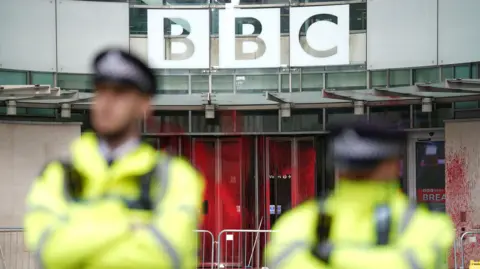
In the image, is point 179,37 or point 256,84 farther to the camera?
point 256,84

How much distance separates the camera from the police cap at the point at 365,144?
2574 millimetres

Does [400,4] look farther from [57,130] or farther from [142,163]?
[142,163]

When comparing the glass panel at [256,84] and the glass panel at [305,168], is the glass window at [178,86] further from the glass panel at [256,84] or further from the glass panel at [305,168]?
the glass panel at [305,168]

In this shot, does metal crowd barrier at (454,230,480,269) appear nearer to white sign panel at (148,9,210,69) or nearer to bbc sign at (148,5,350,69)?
bbc sign at (148,5,350,69)

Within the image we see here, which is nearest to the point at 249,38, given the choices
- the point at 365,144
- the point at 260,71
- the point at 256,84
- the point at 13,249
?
the point at 260,71

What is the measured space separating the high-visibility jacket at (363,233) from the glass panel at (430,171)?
14883 millimetres

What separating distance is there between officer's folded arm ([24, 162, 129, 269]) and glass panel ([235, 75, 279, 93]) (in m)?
15.9

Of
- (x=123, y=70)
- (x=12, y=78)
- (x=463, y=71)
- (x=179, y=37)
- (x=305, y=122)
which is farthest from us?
(x=305, y=122)

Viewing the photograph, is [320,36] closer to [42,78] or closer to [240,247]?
[240,247]

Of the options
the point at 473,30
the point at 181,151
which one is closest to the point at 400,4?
the point at 473,30

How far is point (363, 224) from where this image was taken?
2.54 m

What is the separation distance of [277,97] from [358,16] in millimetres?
2612

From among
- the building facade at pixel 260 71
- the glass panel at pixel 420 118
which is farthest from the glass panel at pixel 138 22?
the glass panel at pixel 420 118

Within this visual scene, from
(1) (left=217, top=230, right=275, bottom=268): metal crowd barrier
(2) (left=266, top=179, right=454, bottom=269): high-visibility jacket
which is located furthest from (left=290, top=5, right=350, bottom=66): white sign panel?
(2) (left=266, top=179, right=454, bottom=269): high-visibility jacket
